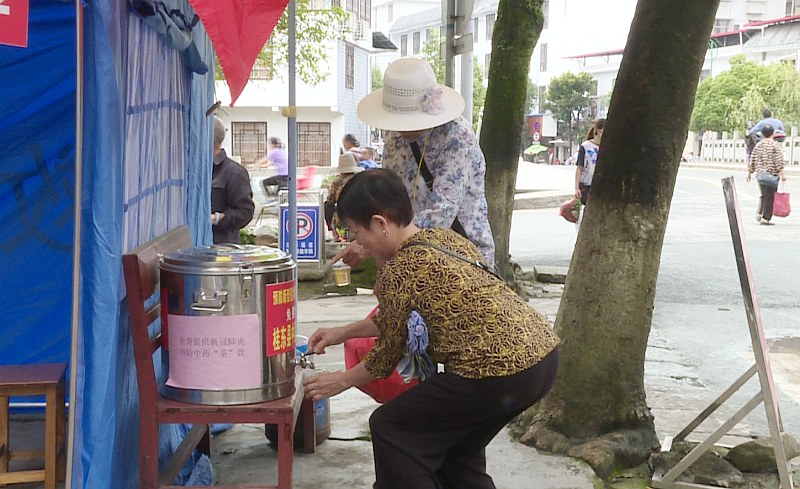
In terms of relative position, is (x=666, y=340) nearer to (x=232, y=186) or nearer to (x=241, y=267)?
(x=232, y=186)

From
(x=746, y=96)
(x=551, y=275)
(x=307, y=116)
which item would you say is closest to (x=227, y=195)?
(x=551, y=275)

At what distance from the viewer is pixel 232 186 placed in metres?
6.37

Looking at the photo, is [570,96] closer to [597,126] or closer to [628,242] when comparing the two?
[597,126]

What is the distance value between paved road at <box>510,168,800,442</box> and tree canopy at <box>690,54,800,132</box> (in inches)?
1116

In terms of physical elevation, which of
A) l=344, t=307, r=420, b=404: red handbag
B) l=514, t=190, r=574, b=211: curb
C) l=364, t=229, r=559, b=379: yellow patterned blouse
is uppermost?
l=364, t=229, r=559, b=379: yellow patterned blouse

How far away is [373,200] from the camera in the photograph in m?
2.80

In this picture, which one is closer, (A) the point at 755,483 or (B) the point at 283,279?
(B) the point at 283,279

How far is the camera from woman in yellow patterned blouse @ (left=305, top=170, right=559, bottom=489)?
2697 mm

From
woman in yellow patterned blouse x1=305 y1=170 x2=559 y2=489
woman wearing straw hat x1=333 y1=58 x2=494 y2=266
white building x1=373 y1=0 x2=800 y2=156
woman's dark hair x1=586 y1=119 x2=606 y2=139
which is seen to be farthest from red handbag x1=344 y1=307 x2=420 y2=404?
white building x1=373 y1=0 x2=800 y2=156

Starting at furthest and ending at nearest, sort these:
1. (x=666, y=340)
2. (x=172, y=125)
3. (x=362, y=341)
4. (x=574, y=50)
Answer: (x=574, y=50) < (x=666, y=340) < (x=172, y=125) < (x=362, y=341)

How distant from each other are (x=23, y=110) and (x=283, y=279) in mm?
1741

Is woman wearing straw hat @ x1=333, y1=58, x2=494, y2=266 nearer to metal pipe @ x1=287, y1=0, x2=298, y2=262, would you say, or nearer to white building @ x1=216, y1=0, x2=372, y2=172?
metal pipe @ x1=287, y1=0, x2=298, y2=262

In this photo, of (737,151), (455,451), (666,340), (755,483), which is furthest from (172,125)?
(737,151)

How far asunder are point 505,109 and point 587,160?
1.06 metres
